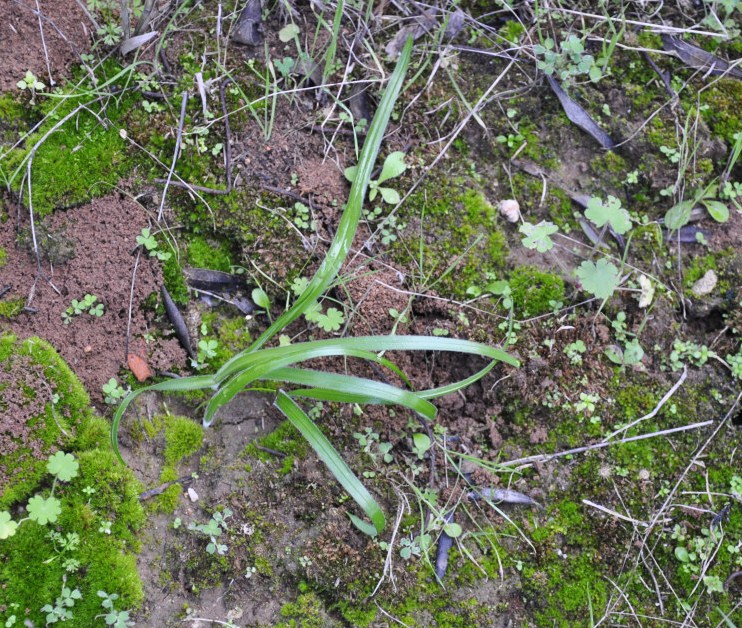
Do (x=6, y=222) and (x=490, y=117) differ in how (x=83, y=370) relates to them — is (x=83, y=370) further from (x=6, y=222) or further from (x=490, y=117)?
(x=490, y=117)

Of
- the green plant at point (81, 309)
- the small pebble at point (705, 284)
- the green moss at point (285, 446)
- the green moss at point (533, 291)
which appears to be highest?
the green plant at point (81, 309)

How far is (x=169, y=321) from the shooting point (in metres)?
2.43

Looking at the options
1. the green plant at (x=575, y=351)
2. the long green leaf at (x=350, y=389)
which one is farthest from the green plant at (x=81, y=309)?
the green plant at (x=575, y=351)

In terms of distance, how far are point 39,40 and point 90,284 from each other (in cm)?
101

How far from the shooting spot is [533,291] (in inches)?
102

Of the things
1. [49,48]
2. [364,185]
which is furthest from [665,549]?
[49,48]

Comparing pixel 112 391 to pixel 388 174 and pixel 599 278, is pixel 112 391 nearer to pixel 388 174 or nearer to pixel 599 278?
pixel 388 174

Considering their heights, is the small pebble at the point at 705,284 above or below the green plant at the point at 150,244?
below

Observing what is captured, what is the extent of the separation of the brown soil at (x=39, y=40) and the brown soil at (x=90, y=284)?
0.59 m

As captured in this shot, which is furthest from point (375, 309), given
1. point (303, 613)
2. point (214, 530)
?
point (303, 613)

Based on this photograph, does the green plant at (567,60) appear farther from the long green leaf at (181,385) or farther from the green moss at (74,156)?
the long green leaf at (181,385)

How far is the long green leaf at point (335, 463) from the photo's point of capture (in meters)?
2.15

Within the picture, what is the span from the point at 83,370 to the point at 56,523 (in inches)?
20.6

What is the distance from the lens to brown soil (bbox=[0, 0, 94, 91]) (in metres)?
2.45
